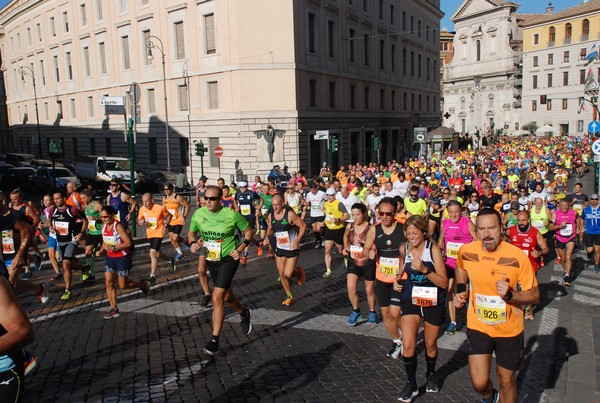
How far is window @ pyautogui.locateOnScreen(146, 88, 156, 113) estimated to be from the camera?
122 feet

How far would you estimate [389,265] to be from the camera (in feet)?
20.1

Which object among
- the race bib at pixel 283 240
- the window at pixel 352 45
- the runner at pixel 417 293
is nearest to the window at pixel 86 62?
the window at pixel 352 45

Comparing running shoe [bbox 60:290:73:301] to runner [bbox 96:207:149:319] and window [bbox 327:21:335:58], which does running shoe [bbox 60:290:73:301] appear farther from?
window [bbox 327:21:335:58]

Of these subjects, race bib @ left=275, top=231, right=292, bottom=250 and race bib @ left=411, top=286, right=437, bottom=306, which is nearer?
race bib @ left=411, top=286, right=437, bottom=306

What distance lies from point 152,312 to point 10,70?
205 feet

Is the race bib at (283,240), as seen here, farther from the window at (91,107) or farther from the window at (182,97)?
the window at (91,107)

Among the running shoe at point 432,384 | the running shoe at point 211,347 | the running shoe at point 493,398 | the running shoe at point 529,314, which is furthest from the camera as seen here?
the running shoe at point 529,314

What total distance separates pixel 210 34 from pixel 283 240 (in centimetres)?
2711

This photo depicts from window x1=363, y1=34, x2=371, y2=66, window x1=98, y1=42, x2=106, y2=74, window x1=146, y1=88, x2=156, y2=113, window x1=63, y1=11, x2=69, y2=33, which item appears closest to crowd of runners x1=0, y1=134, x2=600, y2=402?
window x1=146, y1=88, x2=156, y2=113

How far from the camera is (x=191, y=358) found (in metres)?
6.21

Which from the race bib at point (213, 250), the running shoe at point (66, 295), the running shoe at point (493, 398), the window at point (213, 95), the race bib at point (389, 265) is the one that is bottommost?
the running shoe at point (66, 295)

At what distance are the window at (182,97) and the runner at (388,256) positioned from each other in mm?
30317

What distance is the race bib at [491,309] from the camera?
14.5ft

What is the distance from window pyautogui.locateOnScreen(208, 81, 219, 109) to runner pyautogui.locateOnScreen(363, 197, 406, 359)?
28132mm
